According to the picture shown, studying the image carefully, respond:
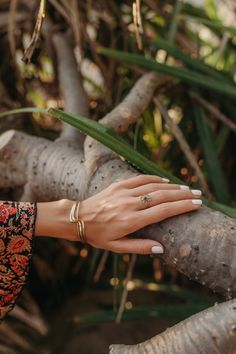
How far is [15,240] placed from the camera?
0.96 m

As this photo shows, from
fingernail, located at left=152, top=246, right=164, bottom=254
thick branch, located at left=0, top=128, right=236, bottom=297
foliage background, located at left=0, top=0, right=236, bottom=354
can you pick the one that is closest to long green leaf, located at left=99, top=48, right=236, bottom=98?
foliage background, located at left=0, top=0, right=236, bottom=354

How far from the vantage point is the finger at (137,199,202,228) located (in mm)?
888

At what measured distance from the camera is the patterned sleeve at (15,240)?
949mm

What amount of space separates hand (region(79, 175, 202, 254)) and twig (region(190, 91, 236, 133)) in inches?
25.0

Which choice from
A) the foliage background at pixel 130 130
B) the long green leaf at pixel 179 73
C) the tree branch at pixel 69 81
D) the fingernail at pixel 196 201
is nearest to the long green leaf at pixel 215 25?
the foliage background at pixel 130 130

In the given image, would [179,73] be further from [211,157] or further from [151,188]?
[151,188]

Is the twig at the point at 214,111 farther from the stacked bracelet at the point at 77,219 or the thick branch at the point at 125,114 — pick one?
the stacked bracelet at the point at 77,219

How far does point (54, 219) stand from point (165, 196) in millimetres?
200

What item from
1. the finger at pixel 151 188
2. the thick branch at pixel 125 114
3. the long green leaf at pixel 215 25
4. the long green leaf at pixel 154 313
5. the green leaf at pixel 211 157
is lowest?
the long green leaf at pixel 154 313

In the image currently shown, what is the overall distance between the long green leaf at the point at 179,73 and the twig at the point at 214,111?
0.28 feet

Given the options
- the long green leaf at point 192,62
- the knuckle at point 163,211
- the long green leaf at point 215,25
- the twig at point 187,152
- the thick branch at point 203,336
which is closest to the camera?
the thick branch at point 203,336

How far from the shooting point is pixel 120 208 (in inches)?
36.3

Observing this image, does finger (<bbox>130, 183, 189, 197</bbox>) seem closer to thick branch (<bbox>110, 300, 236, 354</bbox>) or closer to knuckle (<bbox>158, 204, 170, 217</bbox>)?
knuckle (<bbox>158, 204, 170, 217</bbox>)

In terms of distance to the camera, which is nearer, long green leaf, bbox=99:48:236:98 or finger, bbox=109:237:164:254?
finger, bbox=109:237:164:254
